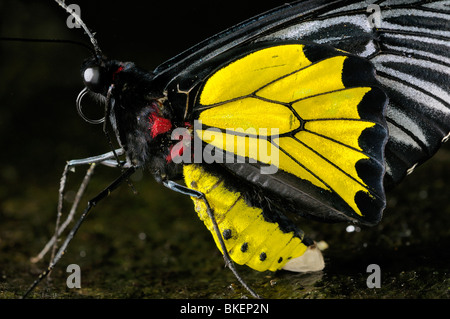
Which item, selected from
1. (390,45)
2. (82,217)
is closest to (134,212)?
(82,217)

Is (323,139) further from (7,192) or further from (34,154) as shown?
(34,154)

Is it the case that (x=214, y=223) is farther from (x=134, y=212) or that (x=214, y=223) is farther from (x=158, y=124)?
(x=134, y=212)

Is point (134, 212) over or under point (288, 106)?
over

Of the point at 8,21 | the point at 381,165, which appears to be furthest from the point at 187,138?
the point at 8,21

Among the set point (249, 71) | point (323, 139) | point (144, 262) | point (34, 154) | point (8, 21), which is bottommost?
point (144, 262)

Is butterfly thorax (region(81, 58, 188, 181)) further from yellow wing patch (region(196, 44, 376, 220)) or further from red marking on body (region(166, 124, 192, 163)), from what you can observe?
yellow wing patch (region(196, 44, 376, 220))

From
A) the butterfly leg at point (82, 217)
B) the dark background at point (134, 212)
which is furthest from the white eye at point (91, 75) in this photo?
the dark background at point (134, 212)
